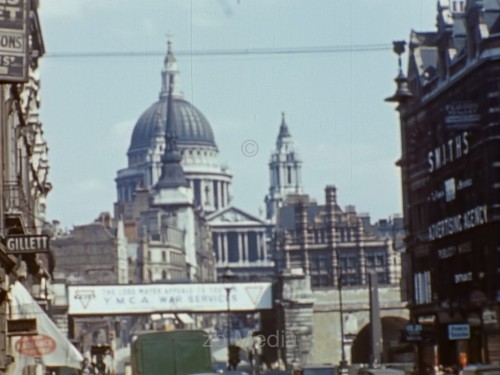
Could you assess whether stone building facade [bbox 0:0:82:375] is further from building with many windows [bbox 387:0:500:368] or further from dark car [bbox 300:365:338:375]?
building with many windows [bbox 387:0:500:368]

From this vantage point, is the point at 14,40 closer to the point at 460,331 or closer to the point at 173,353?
the point at 173,353

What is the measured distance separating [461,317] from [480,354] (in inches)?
116

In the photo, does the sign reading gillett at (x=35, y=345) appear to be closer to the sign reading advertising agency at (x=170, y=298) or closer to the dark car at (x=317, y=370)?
the dark car at (x=317, y=370)

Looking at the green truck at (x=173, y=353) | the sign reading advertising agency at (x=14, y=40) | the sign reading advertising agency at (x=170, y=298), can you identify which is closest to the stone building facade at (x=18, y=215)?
the sign reading advertising agency at (x=14, y=40)

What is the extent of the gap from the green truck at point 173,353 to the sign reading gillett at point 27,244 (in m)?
9.26

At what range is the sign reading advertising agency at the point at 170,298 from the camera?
132375 mm

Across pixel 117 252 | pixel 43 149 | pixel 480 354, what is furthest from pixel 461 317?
pixel 117 252

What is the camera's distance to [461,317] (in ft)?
254

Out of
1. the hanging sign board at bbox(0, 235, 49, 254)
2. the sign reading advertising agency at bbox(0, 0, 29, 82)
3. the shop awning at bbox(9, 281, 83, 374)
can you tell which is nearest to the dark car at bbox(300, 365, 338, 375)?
the shop awning at bbox(9, 281, 83, 374)

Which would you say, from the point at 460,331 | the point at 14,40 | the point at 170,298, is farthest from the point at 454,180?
the point at 170,298

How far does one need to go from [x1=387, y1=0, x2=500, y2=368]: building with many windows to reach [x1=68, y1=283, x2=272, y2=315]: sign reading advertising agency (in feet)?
145

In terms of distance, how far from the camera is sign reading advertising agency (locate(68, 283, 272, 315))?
132 metres

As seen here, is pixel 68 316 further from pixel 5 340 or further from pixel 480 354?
pixel 5 340

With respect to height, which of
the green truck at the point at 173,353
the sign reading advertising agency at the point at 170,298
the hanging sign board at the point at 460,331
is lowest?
the green truck at the point at 173,353
